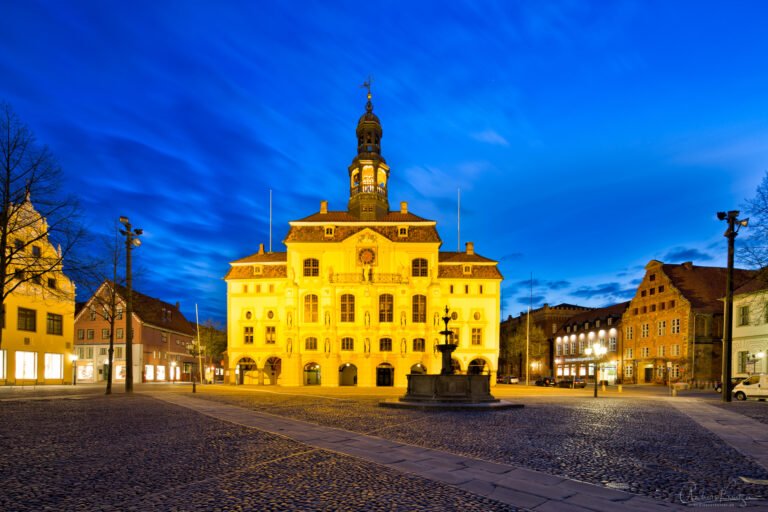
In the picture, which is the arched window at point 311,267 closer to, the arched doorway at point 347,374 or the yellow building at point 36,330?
the arched doorway at point 347,374

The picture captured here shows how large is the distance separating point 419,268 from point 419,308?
4409 mm

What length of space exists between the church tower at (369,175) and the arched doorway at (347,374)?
56.9 feet

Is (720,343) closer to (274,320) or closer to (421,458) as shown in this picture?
(274,320)

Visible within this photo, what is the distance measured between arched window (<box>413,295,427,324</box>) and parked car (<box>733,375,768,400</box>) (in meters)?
28.6

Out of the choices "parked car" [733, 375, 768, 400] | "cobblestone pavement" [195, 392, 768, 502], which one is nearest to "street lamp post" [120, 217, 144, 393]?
"cobblestone pavement" [195, 392, 768, 502]

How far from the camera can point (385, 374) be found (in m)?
55.8

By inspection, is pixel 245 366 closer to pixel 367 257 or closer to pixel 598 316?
pixel 367 257

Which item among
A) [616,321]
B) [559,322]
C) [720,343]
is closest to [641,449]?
[720,343]

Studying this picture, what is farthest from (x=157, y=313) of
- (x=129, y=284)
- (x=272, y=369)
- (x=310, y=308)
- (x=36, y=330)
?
(x=129, y=284)

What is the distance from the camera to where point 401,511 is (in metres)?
6.54

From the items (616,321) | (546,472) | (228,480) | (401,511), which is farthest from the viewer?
(616,321)

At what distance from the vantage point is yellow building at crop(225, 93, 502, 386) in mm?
54906

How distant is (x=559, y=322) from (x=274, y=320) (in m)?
62.9

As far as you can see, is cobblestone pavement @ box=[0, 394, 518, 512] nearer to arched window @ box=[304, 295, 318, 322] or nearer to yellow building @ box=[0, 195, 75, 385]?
yellow building @ box=[0, 195, 75, 385]
